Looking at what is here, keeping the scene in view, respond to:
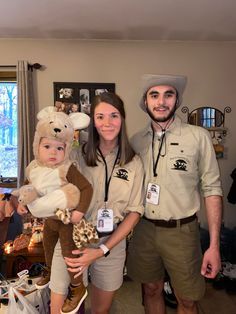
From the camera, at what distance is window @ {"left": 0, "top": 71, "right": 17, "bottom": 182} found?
11.0 feet

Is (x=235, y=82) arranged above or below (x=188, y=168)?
above

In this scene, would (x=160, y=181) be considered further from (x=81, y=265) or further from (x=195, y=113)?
(x=195, y=113)

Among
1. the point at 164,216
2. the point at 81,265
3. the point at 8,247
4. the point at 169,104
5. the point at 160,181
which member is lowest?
the point at 8,247

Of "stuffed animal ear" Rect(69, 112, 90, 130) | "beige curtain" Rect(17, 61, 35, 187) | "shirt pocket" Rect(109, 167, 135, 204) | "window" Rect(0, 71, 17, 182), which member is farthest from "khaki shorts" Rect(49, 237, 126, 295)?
"window" Rect(0, 71, 17, 182)

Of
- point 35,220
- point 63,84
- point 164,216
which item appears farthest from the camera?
point 63,84

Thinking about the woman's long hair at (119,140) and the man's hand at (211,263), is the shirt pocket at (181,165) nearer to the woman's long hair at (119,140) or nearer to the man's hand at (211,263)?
the woman's long hair at (119,140)

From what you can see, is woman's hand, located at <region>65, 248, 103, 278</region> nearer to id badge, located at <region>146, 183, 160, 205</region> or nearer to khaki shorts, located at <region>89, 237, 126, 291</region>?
khaki shorts, located at <region>89, 237, 126, 291</region>

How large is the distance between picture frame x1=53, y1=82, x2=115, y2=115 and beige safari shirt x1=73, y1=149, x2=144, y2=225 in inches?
76.5

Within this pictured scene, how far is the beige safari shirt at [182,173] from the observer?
1484mm

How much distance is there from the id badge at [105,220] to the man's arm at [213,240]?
52cm

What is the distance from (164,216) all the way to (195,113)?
6.87 feet

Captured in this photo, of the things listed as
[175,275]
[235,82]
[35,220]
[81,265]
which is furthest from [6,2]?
[235,82]

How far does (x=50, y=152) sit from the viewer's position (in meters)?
1.23

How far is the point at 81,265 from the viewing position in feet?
4.06
